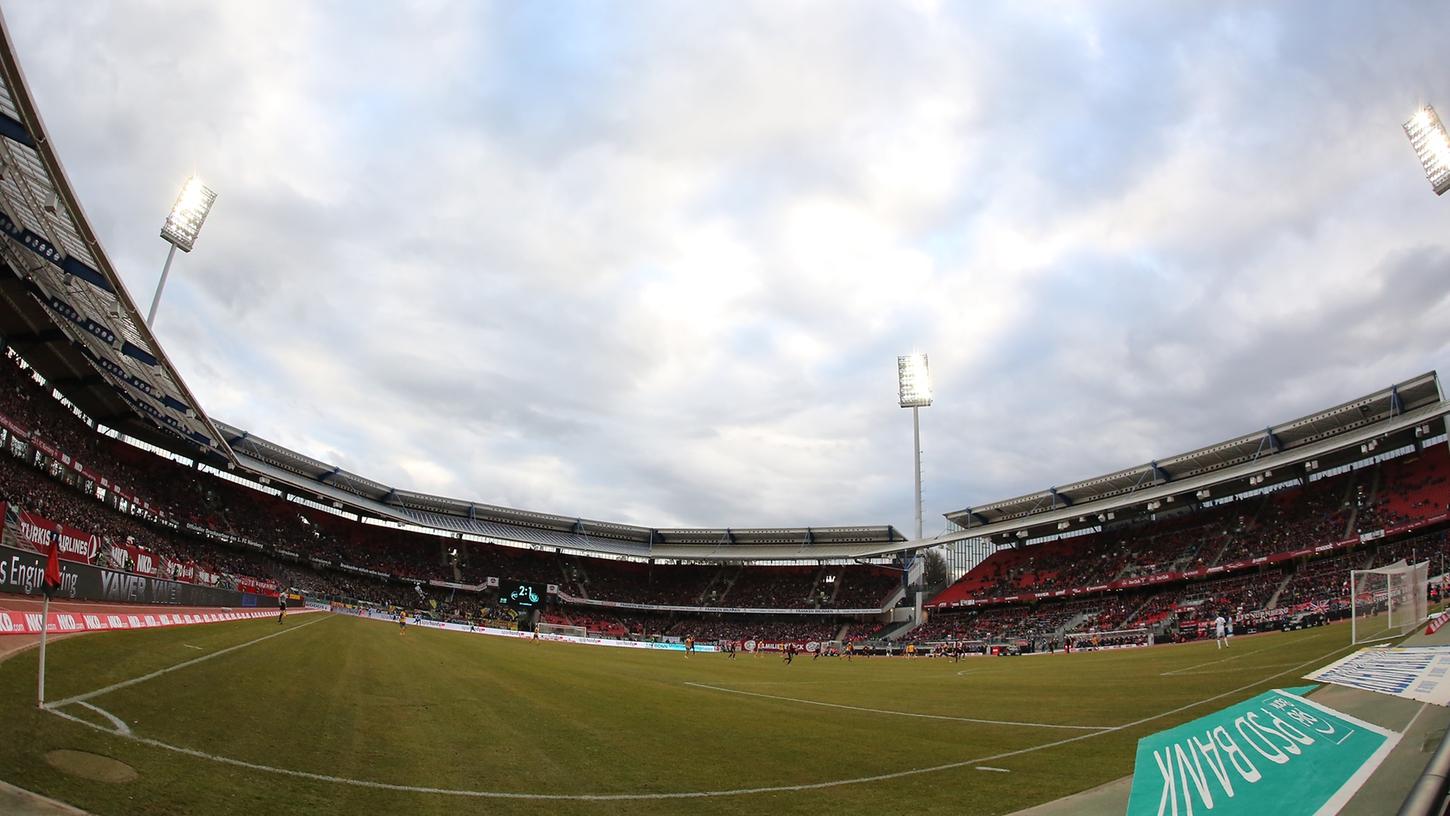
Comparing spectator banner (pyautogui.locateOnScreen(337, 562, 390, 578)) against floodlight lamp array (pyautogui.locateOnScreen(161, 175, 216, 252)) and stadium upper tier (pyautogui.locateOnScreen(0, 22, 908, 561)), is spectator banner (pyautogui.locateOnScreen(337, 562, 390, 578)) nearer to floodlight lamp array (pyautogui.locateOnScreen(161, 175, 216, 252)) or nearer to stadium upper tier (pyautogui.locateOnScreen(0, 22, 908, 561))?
stadium upper tier (pyautogui.locateOnScreen(0, 22, 908, 561))

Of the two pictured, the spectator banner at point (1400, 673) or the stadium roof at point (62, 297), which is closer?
the spectator banner at point (1400, 673)

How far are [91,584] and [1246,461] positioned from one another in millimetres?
69172

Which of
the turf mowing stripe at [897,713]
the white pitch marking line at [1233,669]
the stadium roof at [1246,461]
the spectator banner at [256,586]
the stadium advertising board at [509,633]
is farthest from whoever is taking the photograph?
the stadium advertising board at [509,633]

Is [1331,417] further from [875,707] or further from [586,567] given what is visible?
[586,567]

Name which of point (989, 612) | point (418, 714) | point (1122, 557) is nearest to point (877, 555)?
point (989, 612)

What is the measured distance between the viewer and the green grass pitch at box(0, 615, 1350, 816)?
7480 mm

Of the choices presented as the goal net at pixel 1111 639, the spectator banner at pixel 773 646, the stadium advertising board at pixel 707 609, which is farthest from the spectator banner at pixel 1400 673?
the stadium advertising board at pixel 707 609

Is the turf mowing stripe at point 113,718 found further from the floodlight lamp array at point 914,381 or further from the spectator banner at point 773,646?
the floodlight lamp array at point 914,381

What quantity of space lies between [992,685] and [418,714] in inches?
704

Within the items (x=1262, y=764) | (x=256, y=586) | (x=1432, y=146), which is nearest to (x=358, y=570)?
(x=256, y=586)

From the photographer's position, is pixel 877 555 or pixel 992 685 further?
pixel 877 555

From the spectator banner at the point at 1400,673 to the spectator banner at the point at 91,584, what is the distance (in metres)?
32.8

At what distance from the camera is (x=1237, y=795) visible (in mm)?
6215

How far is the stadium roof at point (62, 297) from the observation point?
62.6 feet
